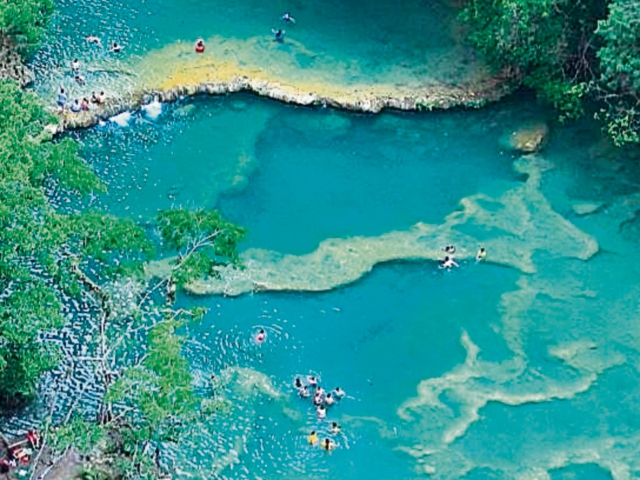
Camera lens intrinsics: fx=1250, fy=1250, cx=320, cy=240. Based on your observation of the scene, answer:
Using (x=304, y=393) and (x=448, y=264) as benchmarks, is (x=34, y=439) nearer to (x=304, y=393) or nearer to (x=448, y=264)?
(x=304, y=393)

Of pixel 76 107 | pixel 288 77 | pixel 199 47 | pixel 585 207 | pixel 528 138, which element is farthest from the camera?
pixel 199 47

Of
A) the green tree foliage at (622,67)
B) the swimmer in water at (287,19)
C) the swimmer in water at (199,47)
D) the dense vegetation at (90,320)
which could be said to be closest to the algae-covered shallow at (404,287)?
the green tree foliage at (622,67)

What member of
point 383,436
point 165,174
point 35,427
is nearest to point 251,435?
point 383,436

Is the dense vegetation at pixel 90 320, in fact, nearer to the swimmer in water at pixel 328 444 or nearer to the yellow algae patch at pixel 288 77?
the swimmer in water at pixel 328 444

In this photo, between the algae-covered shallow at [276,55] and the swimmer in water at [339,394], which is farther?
the algae-covered shallow at [276,55]

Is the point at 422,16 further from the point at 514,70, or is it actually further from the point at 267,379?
the point at 267,379

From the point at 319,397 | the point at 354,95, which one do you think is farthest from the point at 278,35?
the point at 319,397
